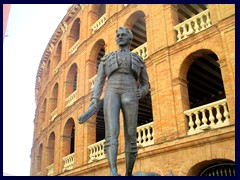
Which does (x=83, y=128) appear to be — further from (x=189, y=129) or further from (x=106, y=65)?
(x=106, y=65)

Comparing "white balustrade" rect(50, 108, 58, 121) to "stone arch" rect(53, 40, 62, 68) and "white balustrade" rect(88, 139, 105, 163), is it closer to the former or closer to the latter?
"stone arch" rect(53, 40, 62, 68)

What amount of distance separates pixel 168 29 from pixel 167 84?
2287 mm

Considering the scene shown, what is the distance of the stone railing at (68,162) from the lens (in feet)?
48.7

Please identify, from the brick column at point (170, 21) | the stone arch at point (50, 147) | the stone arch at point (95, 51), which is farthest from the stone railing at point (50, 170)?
the brick column at point (170, 21)

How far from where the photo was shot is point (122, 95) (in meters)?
3.94

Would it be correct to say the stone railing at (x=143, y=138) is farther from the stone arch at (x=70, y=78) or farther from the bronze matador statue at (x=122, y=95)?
the bronze matador statue at (x=122, y=95)

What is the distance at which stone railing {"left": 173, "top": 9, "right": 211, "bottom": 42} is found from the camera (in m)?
10.2

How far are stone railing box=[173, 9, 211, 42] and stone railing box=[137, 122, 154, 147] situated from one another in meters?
3.36

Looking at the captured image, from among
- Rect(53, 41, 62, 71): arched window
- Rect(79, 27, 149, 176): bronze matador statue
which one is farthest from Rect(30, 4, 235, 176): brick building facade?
Rect(79, 27, 149, 176): bronze matador statue

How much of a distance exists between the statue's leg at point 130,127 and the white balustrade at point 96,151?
347 inches

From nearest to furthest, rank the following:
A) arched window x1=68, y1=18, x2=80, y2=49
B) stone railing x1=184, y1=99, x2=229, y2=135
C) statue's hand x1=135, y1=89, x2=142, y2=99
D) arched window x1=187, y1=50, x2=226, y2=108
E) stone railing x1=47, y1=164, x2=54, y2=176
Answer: statue's hand x1=135, y1=89, x2=142, y2=99, stone railing x1=184, y1=99, x2=229, y2=135, arched window x1=187, y1=50, x2=226, y2=108, stone railing x1=47, y1=164, x2=54, y2=176, arched window x1=68, y1=18, x2=80, y2=49

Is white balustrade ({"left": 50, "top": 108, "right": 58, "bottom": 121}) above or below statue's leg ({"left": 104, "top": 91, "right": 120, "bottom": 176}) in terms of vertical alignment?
above

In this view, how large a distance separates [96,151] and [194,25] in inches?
265

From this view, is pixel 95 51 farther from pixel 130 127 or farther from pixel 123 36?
pixel 130 127
